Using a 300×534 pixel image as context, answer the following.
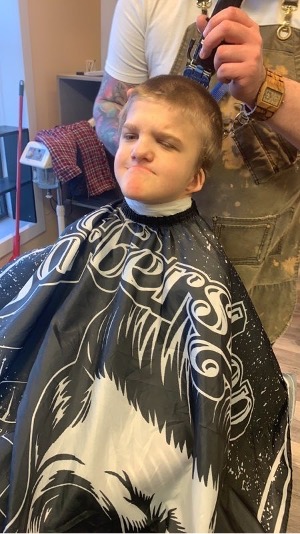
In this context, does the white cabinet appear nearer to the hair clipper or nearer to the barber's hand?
the hair clipper

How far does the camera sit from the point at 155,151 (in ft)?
2.72

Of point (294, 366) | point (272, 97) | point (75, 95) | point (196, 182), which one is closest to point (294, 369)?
point (294, 366)

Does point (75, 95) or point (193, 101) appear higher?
point (193, 101)

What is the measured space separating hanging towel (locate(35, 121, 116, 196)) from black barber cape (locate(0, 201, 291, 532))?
128 cm

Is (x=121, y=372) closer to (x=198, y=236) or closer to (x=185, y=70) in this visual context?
(x=198, y=236)

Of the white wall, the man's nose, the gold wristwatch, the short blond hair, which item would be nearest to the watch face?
the gold wristwatch

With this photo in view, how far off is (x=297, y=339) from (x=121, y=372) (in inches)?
Answer: 65.0

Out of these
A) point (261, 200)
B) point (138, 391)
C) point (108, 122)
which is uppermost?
point (108, 122)

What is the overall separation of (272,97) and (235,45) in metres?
0.12

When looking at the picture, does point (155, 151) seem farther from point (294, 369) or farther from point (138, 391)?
point (294, 369)

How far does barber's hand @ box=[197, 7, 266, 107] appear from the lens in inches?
29.4

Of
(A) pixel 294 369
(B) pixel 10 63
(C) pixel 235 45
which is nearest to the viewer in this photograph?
(C) pixel 235 45

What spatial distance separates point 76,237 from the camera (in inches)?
36.4

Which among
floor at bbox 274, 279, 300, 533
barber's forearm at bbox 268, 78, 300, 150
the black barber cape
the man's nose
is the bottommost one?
floor at bbox 274, 279, 300, 533
